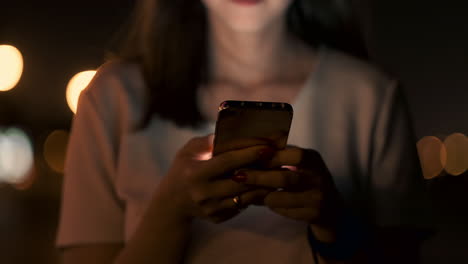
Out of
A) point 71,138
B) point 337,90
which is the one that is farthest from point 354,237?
point 71,138

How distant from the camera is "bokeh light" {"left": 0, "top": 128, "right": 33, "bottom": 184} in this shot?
579 inches

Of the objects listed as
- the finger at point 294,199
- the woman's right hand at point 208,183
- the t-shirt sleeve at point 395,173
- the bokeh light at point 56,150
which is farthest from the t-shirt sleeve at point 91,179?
the bokeh light at point 56,150

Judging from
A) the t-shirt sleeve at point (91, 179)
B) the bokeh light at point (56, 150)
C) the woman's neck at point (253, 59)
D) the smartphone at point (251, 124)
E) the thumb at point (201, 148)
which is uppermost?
the woman's neck at point (253, 59)

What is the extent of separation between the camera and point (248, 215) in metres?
1.23

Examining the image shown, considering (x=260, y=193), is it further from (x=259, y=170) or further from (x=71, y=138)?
(x=71, y=138)

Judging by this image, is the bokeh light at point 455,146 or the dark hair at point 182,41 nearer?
the dark hair at point 182,41

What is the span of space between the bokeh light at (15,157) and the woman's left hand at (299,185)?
44.3 ft

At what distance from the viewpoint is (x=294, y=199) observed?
3.41 ft

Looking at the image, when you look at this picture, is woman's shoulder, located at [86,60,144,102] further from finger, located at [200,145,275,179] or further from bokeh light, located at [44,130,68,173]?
bokeh light, located at [44,130,68,173]

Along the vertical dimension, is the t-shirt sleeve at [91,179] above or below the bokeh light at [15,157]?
above

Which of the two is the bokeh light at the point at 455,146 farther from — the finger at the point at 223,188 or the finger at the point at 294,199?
the finger at the point at 223,188

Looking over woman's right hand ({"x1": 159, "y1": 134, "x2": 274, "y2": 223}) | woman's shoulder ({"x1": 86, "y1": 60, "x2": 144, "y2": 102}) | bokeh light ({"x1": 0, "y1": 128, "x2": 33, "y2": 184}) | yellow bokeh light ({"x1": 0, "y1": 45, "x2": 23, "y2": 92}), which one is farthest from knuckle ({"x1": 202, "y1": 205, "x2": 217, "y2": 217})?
bokeh light ({"x1": 0, "y1": 128, "x2": 33, "y2": 184})

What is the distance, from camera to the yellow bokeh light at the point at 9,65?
4457 mm

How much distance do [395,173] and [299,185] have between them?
0.30 m
